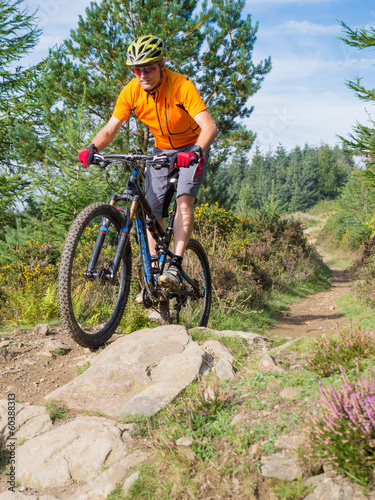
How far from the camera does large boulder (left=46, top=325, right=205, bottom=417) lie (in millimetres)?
2801

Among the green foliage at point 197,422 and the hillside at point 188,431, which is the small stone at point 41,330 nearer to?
the hillside at point 188,431

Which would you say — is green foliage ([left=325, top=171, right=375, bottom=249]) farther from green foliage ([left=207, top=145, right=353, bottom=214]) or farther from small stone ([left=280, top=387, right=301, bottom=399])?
green foliage ([left=207, top=145, right=353, bottom=214])

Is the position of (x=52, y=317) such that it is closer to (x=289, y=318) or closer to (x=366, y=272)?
(x=289, y=318)

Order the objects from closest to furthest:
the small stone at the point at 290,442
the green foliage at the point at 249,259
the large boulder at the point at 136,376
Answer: the small stone at the point at 290,442 < the large boulder at the point at 136,376 < the green foliage at the point at 249,259

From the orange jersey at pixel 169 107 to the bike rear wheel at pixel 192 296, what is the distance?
1208mm

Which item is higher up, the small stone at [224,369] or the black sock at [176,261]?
the black sock at [176,261]

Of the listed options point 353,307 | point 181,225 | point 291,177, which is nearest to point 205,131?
point 181,225

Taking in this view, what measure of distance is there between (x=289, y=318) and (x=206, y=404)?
658cm

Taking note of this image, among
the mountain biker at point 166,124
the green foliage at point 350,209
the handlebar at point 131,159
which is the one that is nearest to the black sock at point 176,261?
the mountain biker at point 166,124

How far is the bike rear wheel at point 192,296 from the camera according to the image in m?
4.37

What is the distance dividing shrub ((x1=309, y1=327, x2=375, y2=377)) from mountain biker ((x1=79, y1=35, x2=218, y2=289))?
1.43 meters

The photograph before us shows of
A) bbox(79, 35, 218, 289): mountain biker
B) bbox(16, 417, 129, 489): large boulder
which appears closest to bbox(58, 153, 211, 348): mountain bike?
bbox(79, 35, 218, 289): mountain biker

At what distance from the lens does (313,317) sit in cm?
884

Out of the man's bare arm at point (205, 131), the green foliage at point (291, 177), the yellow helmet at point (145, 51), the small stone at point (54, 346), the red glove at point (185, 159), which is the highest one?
the green foliage at point (291, 177)
